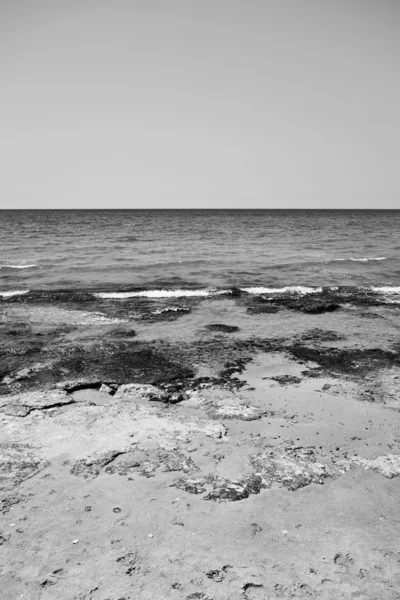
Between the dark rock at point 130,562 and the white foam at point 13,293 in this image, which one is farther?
the white foam at point 13,293

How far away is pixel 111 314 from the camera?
13.8 metres

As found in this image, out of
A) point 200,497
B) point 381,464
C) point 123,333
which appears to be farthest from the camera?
point 123,333

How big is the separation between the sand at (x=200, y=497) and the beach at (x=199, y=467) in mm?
18

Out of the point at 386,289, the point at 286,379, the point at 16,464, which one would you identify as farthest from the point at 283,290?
the point at 16,464

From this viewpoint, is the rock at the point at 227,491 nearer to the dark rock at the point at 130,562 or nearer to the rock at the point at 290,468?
the rock at the point at 290,468

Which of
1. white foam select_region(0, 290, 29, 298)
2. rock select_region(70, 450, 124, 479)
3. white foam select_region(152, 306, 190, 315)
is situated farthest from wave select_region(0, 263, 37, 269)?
rock select_region(70, 450, 124, 479)

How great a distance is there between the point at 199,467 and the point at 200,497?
57 centimetres

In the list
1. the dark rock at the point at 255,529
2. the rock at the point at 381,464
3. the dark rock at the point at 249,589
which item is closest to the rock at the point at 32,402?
the dark rock at the point at 255,529

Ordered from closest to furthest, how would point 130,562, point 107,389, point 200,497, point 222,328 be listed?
point 130,562 → point 200,497 → point 107,389 → point 222,328

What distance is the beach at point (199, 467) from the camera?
403cm

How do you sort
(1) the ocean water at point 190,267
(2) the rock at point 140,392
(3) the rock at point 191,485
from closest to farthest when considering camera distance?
(3) the rock at point 191,485 → (2) the rock at point 140,392 → (1) the ocean water at point 190,267

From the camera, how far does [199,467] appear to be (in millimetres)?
5570

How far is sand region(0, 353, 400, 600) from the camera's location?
3.95m

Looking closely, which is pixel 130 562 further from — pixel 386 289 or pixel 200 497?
pixel 386 289
